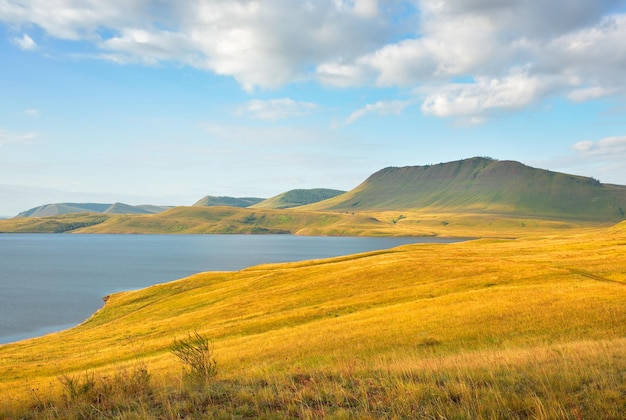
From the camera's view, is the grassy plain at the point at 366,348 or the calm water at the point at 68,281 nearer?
the grassy plain at the point at 366,348

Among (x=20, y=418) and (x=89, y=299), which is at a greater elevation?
(x=20, y=418)

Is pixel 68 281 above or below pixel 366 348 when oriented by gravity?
below

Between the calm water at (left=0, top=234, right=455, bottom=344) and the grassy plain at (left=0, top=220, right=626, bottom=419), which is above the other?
the grassy plain at (left=0, top=220, right=626, bottom=419)

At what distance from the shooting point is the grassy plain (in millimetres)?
11258

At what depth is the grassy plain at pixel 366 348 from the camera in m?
11.3

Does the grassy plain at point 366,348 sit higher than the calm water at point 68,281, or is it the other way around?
the grassy plain at point 366,348

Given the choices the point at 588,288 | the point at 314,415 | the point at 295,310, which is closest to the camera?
the point at 314,415

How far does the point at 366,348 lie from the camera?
2552 centimetres

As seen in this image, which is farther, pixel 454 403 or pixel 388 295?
pixel 388 295

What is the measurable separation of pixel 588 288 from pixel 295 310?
2620 centimetres

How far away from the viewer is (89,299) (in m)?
92.0

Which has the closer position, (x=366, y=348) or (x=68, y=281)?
(x=366, y=348)

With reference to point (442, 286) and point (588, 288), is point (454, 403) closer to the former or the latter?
point (588, 288)

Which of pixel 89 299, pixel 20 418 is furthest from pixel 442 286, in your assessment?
pixel 89 299
